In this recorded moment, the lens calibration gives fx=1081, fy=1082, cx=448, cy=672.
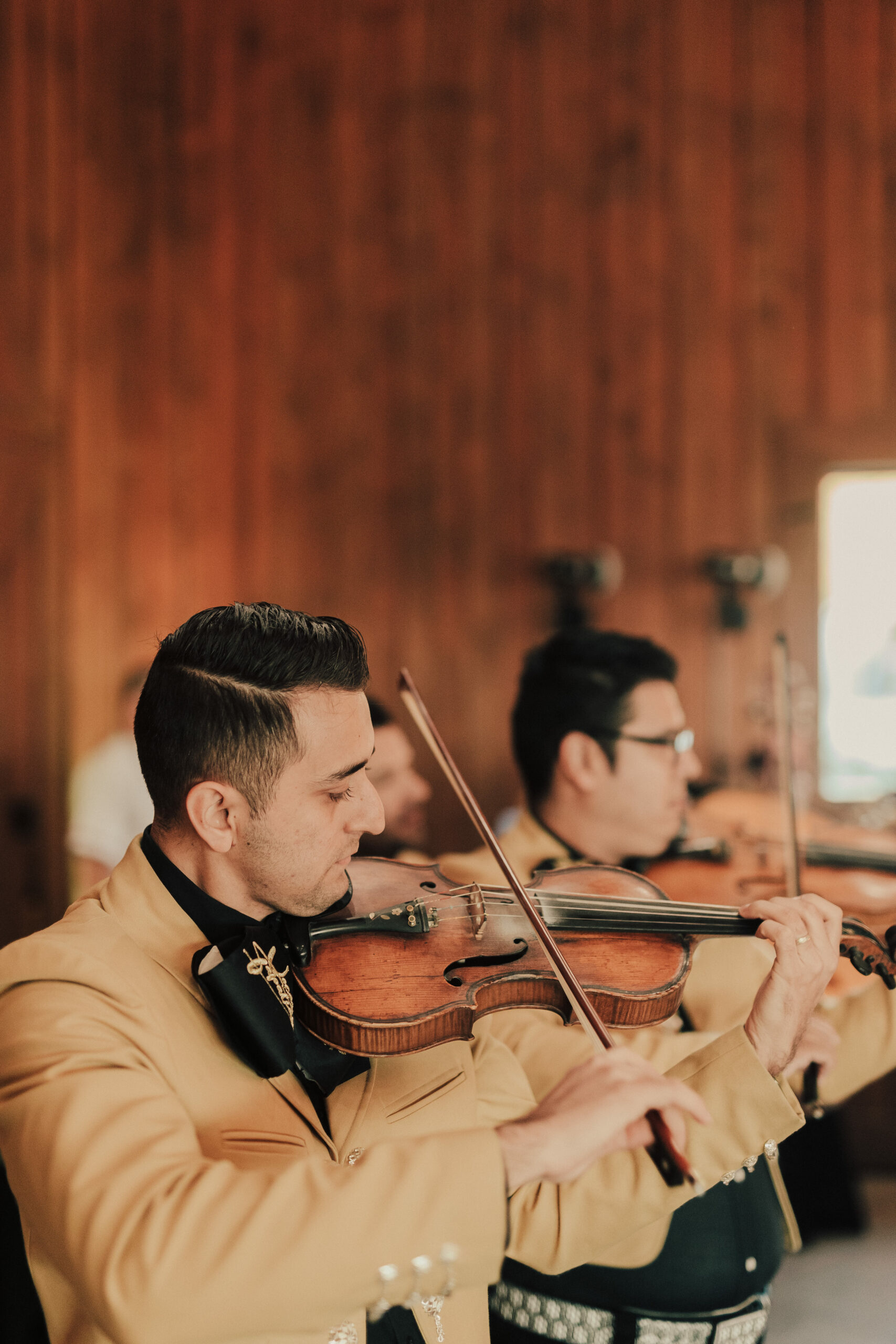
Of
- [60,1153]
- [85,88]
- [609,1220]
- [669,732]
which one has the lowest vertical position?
[609,1220]

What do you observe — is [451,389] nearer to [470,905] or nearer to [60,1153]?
[470,905]

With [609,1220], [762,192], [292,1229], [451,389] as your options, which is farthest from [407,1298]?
[762,192]

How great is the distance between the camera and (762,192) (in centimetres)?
397

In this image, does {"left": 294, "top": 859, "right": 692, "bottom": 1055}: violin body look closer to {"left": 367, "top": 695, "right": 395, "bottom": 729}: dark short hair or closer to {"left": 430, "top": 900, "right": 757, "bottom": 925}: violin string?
{"left": 430, "top": 900, "right": 757, "bottom": 925}: violin string

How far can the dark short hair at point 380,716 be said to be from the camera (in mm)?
2219

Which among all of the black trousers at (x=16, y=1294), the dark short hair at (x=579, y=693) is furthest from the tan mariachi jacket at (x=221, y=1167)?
the dark short hair at (x=579, y=693)

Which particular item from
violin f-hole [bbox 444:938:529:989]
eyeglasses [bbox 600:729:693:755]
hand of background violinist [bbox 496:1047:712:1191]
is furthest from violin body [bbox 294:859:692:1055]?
eyeglasses [bbox 600:729:693:755]

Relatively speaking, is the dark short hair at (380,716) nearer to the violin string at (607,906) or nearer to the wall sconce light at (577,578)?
the violin string at (607,906)

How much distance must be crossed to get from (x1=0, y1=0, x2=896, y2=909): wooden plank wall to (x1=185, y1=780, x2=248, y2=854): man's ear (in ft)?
9.38

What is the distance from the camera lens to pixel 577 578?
12.5 feet

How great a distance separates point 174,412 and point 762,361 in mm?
2153

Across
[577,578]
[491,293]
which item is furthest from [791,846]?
[491,293]

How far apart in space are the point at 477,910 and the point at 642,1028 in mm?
260

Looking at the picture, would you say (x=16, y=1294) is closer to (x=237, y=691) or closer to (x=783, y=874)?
(x=237, y=691)
